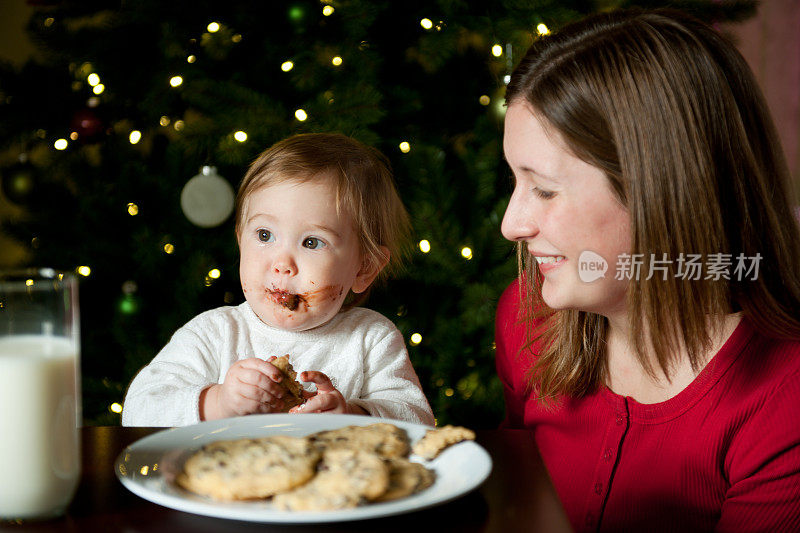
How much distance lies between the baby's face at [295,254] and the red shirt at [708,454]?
56 cm

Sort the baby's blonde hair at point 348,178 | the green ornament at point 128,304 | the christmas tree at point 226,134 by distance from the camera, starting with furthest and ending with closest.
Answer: the green ornament at point 128,304, the christmas tree at point 226,134, the baby's blonde hair at point 348,178

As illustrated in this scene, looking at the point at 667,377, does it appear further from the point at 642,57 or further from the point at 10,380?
the point at 10,380

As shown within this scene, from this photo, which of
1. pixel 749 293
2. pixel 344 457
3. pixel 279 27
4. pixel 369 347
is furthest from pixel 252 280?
pixel 279 27

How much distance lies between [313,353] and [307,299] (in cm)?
14

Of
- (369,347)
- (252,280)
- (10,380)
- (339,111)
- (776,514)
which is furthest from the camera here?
(339,111)

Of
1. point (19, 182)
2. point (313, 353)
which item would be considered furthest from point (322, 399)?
point (19, 182)

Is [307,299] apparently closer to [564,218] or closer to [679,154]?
[564,218]

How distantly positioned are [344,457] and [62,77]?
5.72ft

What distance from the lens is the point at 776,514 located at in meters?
1.13

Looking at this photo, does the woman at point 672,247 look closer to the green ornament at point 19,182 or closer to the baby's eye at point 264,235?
the baby's eye at point 264,235

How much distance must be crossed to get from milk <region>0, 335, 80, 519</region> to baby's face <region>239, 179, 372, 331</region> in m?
0.68

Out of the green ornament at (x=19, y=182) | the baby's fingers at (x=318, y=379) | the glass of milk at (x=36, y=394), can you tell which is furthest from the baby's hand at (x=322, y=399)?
the green ornament at (x=19, y=182)

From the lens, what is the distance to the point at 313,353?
4.76 ft

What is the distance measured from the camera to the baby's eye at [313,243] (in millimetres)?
1372
